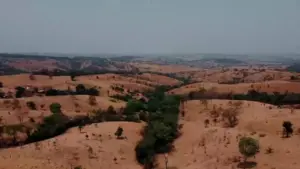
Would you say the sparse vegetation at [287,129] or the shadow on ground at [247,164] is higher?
the sparse vegetation at [287,129]

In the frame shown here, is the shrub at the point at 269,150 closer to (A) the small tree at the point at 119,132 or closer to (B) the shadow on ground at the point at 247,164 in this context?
(B) the shadow on ground at the point at 247,164

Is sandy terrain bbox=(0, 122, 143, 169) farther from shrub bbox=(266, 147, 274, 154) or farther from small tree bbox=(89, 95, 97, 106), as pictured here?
small tree bbox=(89, 95, 97, 106)

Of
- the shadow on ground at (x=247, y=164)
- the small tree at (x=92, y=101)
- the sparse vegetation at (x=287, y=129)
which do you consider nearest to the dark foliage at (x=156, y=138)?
the shadow on ground at (x=247, y=164)

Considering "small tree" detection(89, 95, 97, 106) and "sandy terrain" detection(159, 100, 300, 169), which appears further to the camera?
"small tree" detection(89, 95, 97, 106)

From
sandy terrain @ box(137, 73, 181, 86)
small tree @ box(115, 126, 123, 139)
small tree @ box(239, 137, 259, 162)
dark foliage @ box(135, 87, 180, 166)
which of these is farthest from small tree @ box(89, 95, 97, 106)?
sandy terrain @ box(137, 73, 181, 86)

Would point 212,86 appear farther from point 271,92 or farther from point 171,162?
point 171,162

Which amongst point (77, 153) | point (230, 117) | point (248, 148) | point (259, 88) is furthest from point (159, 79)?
point (248, 148)
